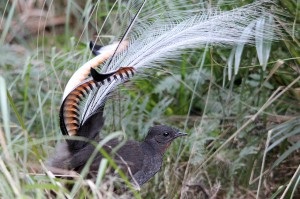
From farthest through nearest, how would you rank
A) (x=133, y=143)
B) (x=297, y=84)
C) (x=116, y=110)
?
(x=116, y=110) < (x=297, y=84) < (x=133, y=143)

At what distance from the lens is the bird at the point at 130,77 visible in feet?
12.9

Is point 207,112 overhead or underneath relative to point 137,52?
underneath

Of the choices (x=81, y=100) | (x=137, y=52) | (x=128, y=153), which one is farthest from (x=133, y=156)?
(x=137, y=52)

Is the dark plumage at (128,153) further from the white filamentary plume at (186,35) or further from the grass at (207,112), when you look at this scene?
the white filamentary plume at (186,35)

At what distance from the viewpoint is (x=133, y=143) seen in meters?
4.16

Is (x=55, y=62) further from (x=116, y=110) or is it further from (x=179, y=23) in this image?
(x=179, y=23)

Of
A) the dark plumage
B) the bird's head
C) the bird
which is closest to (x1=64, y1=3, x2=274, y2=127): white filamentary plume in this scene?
the bird

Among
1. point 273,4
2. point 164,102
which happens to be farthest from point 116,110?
point 273,4

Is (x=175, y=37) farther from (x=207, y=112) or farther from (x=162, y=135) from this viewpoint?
(x=207, y=112)

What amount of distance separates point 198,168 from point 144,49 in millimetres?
799

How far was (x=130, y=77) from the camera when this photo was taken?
3932 mm

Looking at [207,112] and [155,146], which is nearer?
[155,146]

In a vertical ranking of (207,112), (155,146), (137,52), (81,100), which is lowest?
(207,112)

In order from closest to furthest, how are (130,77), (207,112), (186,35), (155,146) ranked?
1. (130,77)
2. (186,35)
3. (155,146)
4. (207,112)
